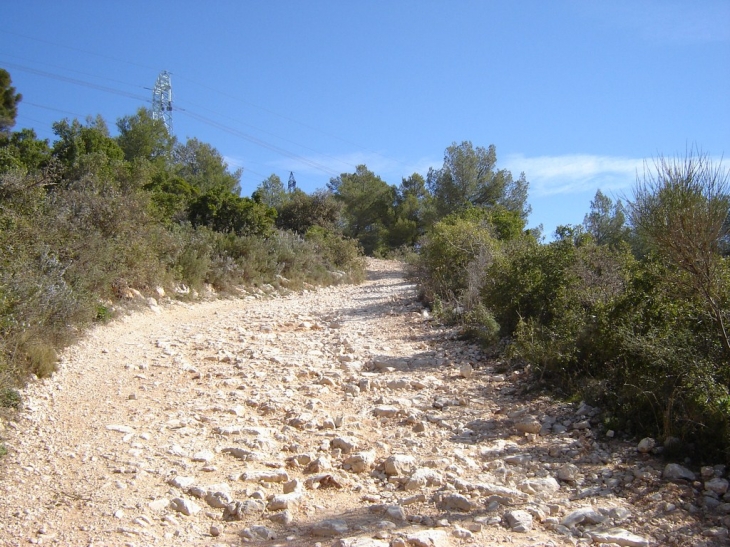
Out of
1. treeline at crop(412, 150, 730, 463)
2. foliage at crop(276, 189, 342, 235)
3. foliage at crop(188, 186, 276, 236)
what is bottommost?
treeline at crop(412, 150, 730, 463)

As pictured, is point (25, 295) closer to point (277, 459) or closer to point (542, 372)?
point (277, 459)

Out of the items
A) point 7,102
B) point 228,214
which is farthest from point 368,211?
point 7,102

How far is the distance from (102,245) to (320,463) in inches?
297

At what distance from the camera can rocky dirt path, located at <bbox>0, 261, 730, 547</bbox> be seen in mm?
3566

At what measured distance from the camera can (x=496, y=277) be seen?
9531 mm

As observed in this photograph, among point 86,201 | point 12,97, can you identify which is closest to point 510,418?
point 86,201

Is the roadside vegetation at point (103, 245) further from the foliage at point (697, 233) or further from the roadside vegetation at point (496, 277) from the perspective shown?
the foliage at point (697, 233)

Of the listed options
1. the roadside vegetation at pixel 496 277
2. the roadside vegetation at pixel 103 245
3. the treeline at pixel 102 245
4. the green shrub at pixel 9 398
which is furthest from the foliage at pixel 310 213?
the green shrub at pixel 9 398

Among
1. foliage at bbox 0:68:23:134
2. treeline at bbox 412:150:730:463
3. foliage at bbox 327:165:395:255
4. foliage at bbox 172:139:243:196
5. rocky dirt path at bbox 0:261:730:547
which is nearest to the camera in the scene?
rocky dirt path at bbox 0:261:730:547

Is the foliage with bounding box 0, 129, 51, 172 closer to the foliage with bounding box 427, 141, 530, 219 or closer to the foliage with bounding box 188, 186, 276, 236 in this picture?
the foliage with bounding box 188, 186, 276, 236

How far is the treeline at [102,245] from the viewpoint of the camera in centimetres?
658

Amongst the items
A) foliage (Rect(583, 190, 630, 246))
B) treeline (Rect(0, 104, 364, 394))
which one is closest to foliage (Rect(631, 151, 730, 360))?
treeline (Rect(0, 104, 364, 394))

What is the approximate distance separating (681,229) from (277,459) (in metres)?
3.78

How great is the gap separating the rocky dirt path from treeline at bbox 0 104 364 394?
2.10 ft
